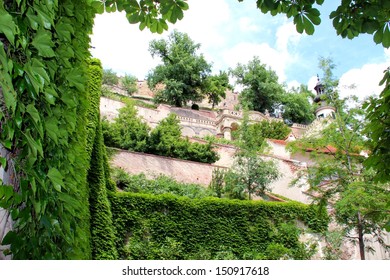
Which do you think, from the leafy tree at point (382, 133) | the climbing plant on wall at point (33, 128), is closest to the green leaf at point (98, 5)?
the climbing plant on wall at point (33, 128)

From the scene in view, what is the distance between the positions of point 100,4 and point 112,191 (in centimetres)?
1088

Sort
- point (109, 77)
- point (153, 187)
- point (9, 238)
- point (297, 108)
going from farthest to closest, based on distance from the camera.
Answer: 1. point (297, 108)
2. point (109, 77)
3. point (153, 187)
4. point (9, 238)

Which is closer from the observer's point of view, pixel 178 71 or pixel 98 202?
pixel 98 202

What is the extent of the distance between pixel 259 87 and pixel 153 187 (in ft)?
113

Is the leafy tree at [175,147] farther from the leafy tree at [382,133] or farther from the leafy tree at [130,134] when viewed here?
the leafy tree at [382,133]

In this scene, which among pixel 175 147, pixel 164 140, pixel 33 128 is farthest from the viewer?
pixel 175 147

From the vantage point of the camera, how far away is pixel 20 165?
6.00ft

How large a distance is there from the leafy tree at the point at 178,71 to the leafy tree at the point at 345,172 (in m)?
32.7

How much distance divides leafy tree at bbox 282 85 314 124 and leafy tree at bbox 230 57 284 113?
4.56 feet

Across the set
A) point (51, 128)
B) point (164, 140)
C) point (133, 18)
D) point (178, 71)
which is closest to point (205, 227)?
point (164, 140)

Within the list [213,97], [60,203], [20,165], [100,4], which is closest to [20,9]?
[20,165]

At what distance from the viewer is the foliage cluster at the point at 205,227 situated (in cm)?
1321

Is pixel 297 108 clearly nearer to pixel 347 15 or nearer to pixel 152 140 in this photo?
pixel 152 140

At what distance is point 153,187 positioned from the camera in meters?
18.4
